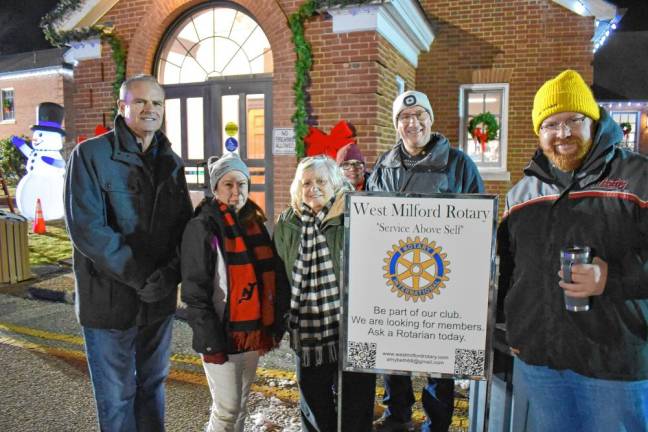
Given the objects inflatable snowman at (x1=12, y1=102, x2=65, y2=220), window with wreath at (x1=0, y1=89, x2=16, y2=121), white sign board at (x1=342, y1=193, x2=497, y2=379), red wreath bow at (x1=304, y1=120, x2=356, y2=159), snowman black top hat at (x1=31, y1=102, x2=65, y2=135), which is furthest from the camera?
window with wreath at (x1=0, y1=89, x2=16, y2=121)

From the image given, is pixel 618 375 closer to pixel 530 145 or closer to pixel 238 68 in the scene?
pixel 238 68

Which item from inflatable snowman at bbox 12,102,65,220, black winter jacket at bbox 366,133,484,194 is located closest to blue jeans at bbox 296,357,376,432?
black winter jacket at bbox 366,133,484,194

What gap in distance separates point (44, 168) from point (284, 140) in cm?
806

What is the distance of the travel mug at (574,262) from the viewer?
5.97ft

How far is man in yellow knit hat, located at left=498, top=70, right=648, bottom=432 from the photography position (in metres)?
1.84

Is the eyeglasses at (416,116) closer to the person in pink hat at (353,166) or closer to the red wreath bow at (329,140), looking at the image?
the person in pink hat at (353,166)

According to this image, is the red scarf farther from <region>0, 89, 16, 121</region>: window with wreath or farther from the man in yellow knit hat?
<region>0, 89, 16, 121</region>: window with wreath

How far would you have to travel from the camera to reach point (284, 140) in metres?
7.26

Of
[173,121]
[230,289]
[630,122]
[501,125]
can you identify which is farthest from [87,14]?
[630,122]

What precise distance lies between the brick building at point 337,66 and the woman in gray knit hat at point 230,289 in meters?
4.39

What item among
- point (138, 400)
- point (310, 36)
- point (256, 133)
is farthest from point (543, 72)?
point (138, 400)

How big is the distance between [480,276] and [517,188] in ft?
1.41

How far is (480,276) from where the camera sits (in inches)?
88.3

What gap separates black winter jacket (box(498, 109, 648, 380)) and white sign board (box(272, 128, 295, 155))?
5.39 metres
